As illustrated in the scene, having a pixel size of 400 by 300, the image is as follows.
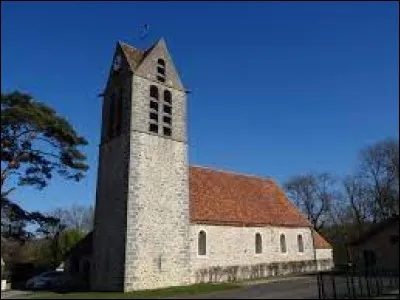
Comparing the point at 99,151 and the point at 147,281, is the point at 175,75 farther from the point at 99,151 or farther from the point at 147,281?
the point at 147,281

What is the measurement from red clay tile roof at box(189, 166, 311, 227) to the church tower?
2.97 metres

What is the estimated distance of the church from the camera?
26719 millimetres

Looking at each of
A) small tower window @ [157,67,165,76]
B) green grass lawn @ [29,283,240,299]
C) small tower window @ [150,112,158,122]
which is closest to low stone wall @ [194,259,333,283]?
green grass lawn @ [29,283,240,299]

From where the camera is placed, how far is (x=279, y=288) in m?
24.9

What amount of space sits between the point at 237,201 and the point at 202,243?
6.07 m

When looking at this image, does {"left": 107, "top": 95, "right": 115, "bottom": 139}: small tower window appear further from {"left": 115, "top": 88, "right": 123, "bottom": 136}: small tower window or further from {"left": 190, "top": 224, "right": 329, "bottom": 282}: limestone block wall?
{"left": 190, "top": 224, "right": 329, "bottom": 282}: limestone block wall

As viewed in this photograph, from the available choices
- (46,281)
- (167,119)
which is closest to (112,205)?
(167,119)

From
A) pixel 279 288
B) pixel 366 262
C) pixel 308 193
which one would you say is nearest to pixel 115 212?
pixel 279 288

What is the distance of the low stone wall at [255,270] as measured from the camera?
2988 centimetres

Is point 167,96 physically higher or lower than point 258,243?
higher

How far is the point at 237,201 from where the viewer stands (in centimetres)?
3541

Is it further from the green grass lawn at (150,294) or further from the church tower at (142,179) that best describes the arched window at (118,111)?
the green grass lawn at (150,294)

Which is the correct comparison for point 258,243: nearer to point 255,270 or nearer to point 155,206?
point 255,270

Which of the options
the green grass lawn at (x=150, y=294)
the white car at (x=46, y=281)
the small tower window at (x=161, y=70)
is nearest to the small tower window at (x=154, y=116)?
the small tower window at (x=161, y=70)
